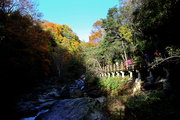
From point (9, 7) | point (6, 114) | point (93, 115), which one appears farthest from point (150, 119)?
point (9, 7)

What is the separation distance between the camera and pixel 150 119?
3260mm

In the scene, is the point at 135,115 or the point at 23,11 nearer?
the point at 135,115

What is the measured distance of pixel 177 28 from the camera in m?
4.79

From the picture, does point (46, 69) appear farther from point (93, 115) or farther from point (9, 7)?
point (93, 115)

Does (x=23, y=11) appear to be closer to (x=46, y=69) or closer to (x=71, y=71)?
(x=46, y=69)

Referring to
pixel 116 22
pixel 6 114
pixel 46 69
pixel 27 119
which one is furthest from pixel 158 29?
pixel 46 69

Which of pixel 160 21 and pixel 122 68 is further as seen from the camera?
pixel 122 68

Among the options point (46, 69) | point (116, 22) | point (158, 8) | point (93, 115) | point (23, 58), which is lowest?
point (93, 115)

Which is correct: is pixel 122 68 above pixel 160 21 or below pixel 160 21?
below

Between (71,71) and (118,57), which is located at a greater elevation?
(118,57)

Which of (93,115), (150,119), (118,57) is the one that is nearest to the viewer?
(150,119)

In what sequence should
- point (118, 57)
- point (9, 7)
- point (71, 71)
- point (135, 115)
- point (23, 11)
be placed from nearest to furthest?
point (135, 115) → point (9, 7) → point (23, 11) → point (118, 57) → point (71, 71)

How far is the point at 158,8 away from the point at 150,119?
5.19 metres

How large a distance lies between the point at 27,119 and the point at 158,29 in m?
11.1
